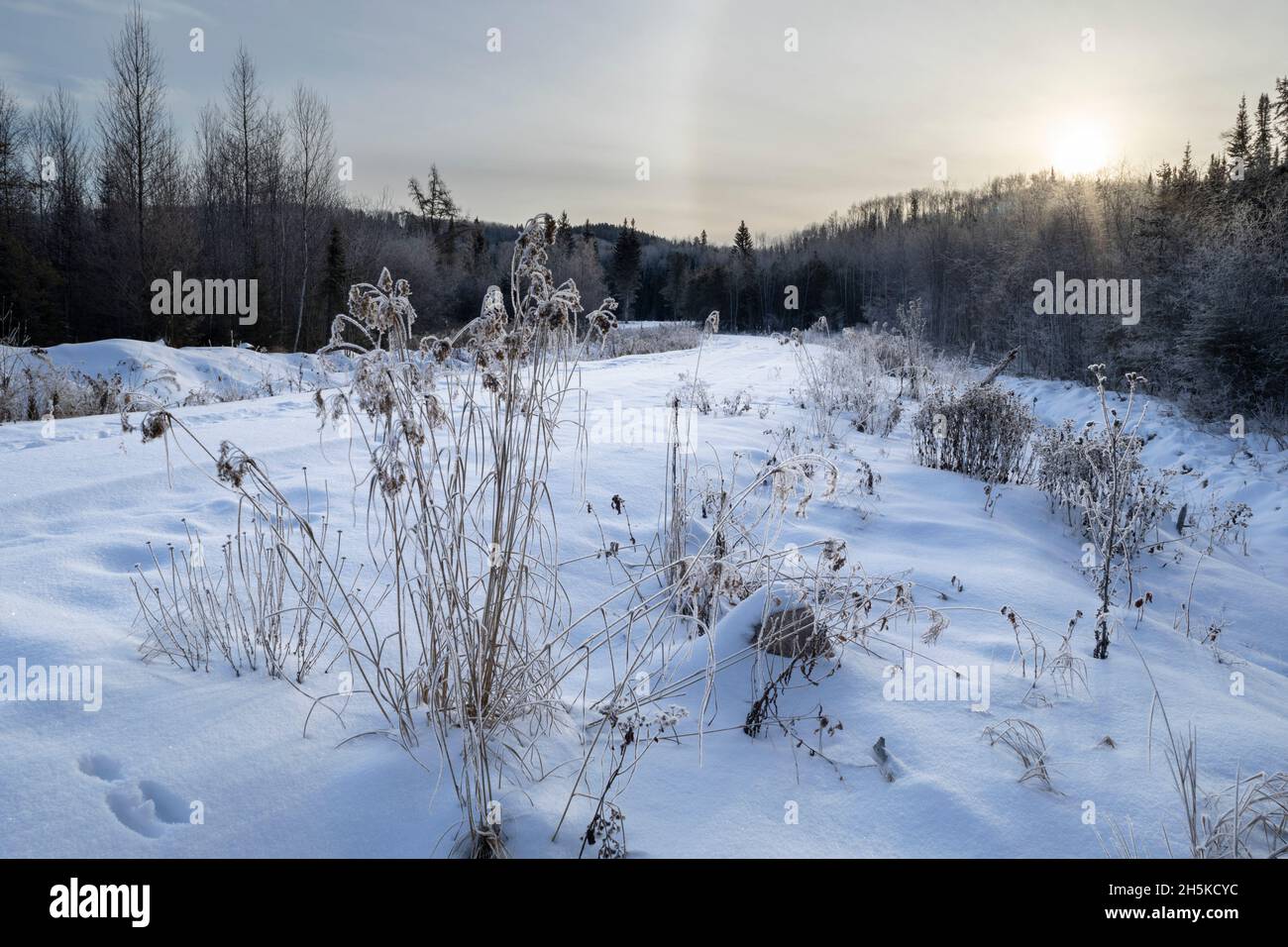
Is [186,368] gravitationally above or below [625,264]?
below

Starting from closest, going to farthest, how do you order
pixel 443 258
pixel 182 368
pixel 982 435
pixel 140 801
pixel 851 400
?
pixel 140 801 → pixel 982 435 → pixel 851 400 → pixel 182 368 → pixel 443 258

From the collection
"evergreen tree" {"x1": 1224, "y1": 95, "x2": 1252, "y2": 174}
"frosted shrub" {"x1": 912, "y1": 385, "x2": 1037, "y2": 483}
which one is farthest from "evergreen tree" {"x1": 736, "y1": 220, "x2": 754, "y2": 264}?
"frosted shrub" {"x1": 912, "y1": 385, "x2": 1037, "y2": 483}

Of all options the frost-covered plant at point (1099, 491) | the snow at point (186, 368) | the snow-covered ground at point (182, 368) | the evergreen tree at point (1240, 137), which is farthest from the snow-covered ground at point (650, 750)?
the evergreen tree at point (1240, 137)

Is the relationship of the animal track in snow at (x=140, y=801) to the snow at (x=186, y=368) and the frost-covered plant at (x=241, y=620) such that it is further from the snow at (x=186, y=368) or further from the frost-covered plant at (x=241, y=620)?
the snow at (x=186, y=368)

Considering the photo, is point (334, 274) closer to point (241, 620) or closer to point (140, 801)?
point (241, 620)

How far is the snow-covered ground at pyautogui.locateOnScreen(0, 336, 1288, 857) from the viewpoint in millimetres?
1945

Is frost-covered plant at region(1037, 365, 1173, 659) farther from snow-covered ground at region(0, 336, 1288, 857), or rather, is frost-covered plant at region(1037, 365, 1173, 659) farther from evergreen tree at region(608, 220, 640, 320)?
evergreen tree at region(608, 220, 640, 320)

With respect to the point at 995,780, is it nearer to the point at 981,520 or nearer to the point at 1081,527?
the point at 981,520

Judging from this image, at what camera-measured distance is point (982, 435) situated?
267 inches

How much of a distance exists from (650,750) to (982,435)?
18.1ft

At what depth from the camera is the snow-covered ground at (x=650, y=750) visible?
195cm

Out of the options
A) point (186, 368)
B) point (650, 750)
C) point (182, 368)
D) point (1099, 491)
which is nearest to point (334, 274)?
point (186, 368)
